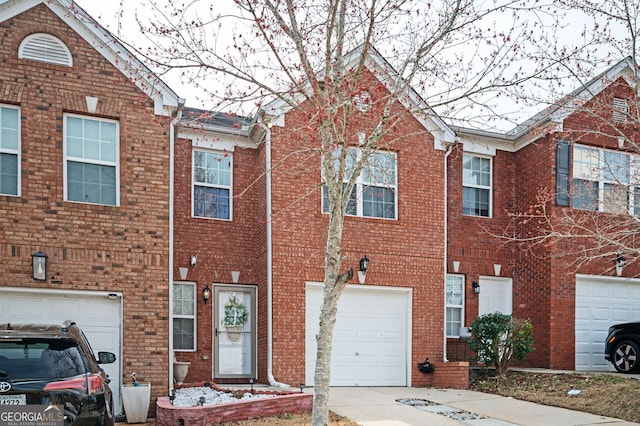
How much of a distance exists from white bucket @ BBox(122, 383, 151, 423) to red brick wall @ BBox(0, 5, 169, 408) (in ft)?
1.78

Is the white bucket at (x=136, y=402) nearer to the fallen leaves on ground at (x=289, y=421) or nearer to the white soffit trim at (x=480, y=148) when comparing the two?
the fallen leaves on ground at (x=289, y=421)

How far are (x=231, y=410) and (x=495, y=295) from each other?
29.4 ft

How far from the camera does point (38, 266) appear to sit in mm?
9820

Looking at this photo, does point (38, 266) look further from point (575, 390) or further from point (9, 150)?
point (575, 390)

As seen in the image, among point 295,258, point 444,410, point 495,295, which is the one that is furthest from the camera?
point 495,295

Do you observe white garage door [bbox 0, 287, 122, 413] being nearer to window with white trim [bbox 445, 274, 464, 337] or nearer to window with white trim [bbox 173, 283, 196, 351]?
window with white trim [bbox 173, 283, 196, 351]

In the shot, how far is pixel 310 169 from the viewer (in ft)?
42.2

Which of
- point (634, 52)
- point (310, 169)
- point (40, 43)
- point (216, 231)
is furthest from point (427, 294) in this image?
point (40, 43)

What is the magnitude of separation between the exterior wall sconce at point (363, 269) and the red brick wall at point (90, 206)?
4.32 m

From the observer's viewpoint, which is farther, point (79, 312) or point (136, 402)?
point (79, 312)

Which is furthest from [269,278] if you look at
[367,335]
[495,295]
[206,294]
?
[495,295]

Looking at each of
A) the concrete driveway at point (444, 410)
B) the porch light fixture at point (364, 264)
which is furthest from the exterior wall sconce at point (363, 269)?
the concrete driveway at point (444, 410)

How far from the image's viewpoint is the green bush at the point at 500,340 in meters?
13.0

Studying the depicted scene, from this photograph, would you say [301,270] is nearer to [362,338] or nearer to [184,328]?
[362,338]
